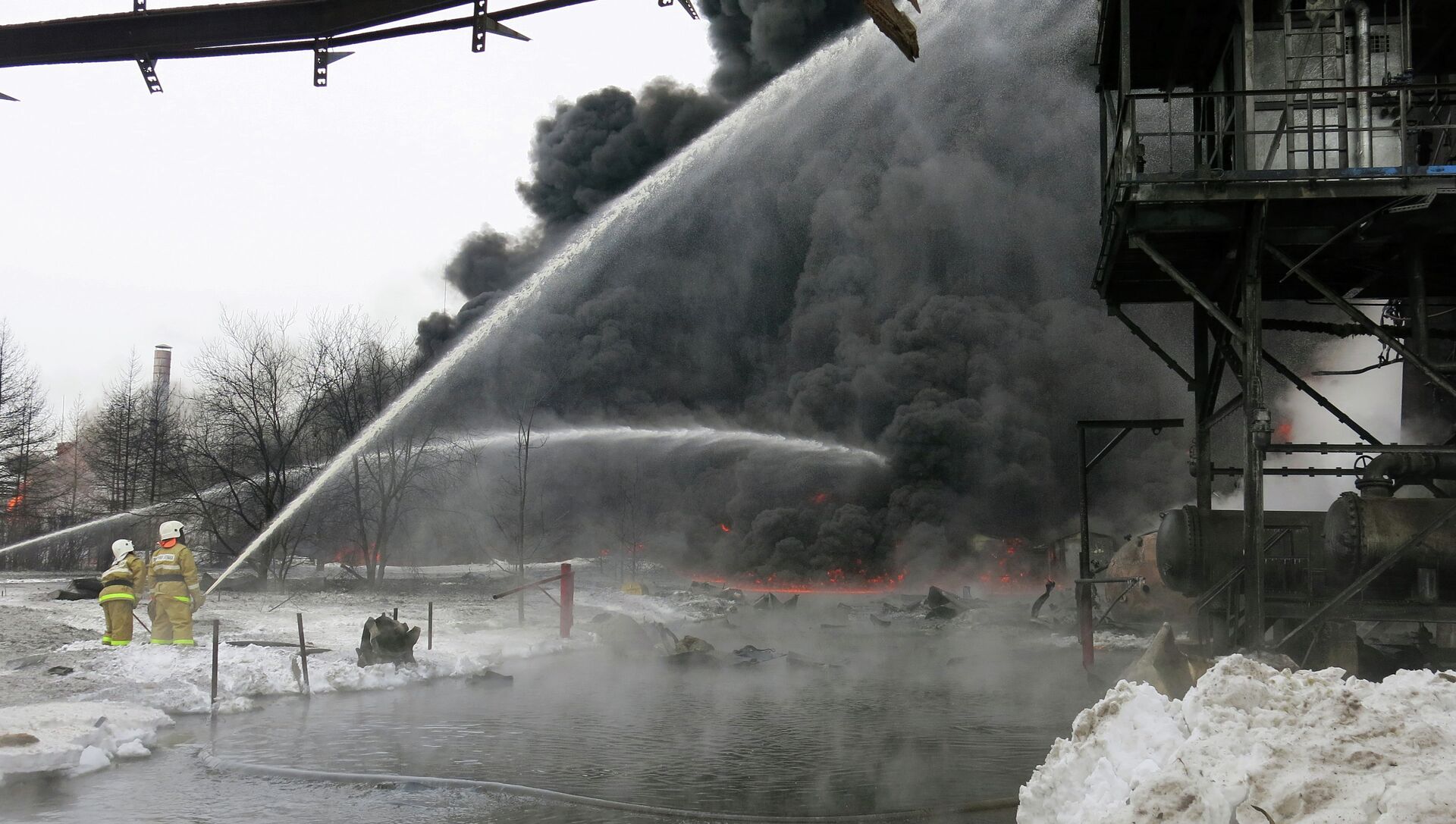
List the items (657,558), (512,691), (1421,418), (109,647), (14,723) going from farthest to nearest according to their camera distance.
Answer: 1. (657,558)
2. (1421,418)
3. (512,691)
4. (109,647)
5. (14,723)

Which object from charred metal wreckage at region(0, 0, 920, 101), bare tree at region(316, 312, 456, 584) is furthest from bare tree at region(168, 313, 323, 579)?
charred metal wreckage at region(0, 0, 920, 101)

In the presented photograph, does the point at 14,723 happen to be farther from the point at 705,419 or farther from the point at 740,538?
the point at 705,419

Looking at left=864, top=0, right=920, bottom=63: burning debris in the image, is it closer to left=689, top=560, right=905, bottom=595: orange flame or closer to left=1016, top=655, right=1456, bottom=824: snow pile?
left=1016, top=655, right=1456, bottom=824: snow pile

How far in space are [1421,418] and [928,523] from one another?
2954 centimetres

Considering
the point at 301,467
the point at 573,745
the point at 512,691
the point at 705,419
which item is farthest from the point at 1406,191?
the point at 705,419

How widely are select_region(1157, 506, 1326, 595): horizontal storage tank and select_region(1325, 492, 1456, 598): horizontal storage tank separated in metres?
1.10

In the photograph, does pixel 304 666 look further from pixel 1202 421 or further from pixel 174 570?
pixel 1202 421

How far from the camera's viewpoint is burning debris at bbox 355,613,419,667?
1505 centimetres

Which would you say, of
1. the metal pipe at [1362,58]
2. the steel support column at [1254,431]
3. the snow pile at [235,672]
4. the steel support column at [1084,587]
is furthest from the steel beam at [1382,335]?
the snow pile at [235,672]

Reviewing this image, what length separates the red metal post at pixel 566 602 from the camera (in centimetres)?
2066

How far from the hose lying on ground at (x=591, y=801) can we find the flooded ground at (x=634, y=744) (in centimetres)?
13

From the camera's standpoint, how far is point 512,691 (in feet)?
48.3

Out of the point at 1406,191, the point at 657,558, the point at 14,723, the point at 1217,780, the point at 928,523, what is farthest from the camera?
the point at 657,558

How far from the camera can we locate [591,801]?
8.32 metres
